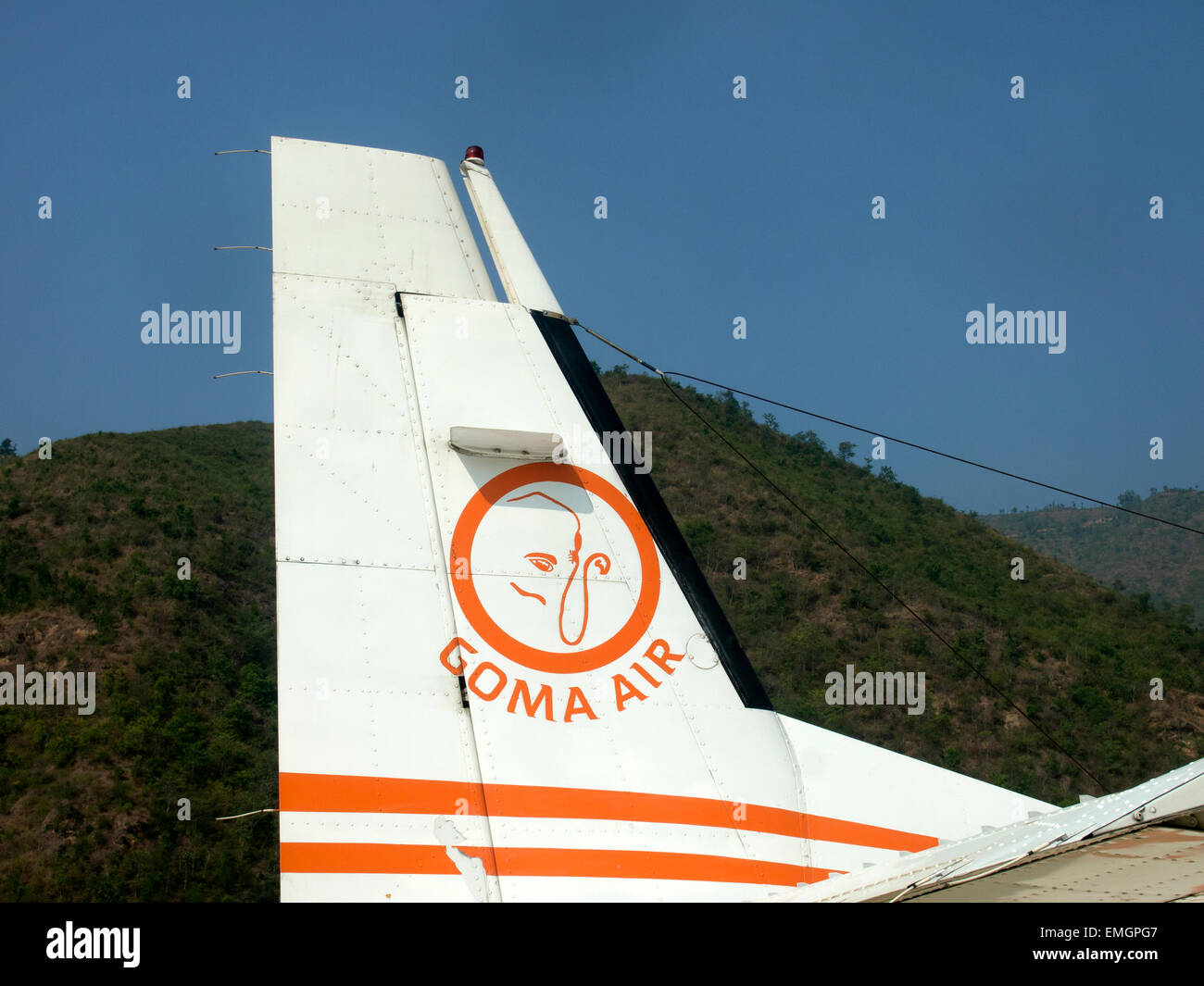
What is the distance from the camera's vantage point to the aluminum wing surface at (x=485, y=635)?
5.24 meters

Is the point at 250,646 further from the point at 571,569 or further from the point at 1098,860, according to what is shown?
the point at 1098,860

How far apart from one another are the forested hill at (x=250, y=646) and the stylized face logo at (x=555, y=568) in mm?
25554

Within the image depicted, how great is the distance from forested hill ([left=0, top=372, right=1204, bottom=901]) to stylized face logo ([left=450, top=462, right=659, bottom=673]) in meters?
25.6

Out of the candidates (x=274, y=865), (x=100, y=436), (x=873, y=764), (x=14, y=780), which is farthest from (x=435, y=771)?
(x=100, y=436)

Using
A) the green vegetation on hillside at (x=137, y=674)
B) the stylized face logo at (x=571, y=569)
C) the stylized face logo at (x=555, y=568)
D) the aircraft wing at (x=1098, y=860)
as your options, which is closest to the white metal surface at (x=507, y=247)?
the stylized face logo at (x=555, y=568)

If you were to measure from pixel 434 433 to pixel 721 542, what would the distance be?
45.3 metres

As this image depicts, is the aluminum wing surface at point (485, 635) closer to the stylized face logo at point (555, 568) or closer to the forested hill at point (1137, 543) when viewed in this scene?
the stylized face logo at point (555, 568)

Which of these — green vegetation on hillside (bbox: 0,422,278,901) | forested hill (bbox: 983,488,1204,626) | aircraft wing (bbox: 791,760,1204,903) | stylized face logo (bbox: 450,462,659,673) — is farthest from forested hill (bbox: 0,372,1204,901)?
forested hill (bbox: 983,488,1204,626)

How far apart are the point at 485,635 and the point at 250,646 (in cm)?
3450

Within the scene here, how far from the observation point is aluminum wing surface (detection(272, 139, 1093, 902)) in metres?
5.24

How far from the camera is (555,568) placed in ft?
20.4

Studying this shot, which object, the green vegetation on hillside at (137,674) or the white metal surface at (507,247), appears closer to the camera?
the white metal surface at (507,247)

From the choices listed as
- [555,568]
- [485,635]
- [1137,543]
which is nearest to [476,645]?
[485,635]

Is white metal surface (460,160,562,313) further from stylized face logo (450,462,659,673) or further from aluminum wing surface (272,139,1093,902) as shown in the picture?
stylized face logo (450,462,659,673)
